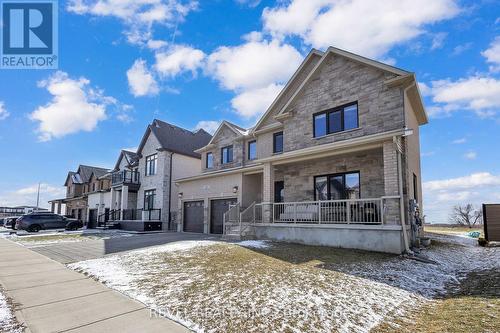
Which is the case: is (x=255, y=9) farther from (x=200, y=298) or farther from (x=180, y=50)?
(x=200, y=298)

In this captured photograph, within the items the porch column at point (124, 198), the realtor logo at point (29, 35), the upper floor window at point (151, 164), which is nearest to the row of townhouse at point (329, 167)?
the upper floor window at point (151, 164)

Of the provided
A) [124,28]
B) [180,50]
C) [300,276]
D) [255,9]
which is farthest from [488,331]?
[124,28]

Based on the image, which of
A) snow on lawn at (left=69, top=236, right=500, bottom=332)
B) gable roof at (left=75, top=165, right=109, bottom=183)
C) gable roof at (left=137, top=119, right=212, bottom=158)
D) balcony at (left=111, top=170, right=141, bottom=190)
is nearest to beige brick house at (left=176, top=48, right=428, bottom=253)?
snow on lawn at (left=69, top=236, right=500, bottom=332)

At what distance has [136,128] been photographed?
30.5 meters

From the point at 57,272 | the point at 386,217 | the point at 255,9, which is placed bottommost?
the point at 57,272

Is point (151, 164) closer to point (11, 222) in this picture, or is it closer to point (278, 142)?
point (278, 142)

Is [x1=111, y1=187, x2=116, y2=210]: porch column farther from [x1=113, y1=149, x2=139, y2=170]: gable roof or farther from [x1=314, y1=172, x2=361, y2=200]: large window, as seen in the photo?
[x1=314, y1=172, x2=361, y2=200]: large window

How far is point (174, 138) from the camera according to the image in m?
27.2

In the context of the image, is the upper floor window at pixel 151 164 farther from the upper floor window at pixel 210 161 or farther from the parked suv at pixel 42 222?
the parked suv at pixel 42 222

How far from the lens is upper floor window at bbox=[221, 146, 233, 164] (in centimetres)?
2122

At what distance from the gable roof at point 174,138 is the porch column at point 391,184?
18.9 metres

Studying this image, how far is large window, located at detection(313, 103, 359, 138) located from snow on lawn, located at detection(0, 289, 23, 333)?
41.1ft

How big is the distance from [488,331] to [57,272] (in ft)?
31.0

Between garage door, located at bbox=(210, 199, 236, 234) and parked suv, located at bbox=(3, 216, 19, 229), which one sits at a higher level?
garage door, located at bbox=(210, 199, 236, 234)
